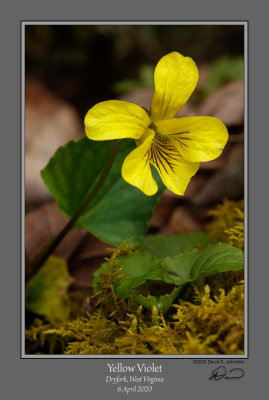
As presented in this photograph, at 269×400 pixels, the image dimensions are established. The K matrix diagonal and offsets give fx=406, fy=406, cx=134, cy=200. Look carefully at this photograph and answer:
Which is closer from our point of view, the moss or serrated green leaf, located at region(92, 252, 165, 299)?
the moss

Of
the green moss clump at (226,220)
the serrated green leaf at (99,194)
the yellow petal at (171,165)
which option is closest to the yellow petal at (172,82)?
the yellow petal at (171,165)

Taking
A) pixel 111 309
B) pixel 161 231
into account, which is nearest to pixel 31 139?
pixel 161 231

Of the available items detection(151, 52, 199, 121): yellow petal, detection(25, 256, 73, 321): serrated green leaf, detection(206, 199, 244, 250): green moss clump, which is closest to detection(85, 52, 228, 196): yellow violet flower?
detection(151, 52, 199, 121): yellow petal

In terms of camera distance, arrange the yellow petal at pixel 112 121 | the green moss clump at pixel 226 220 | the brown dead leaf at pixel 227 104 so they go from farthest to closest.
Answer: the brown dead leaf at pixel 227 104
the green moss clump at pixel 226 220
the yellow petal at pixel 112 121

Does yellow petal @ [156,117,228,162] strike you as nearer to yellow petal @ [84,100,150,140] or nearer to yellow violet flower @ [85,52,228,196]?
yellow violet flower @ [85,52,228,196]

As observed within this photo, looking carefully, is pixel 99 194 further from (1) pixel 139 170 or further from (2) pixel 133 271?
(1) pixel 139 170

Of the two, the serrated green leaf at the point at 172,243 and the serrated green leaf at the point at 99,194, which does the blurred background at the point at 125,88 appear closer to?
the serrated green leaf at the point at 172,243
